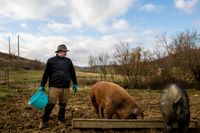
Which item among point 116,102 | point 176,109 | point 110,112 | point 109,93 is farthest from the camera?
point 109,93

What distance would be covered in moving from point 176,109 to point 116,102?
1.96 metres

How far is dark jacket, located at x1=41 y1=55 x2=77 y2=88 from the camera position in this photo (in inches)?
359

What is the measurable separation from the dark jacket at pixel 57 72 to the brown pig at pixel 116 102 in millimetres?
1093

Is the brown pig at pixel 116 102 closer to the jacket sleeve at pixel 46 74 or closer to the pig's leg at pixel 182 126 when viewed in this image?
the pig's leg at pixel 182 126

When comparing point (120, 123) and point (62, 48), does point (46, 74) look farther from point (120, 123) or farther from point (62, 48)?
point (120, 123)

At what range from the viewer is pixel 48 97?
29.9ft

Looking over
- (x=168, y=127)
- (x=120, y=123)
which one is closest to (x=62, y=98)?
(x=120, y=123)

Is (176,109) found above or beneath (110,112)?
above

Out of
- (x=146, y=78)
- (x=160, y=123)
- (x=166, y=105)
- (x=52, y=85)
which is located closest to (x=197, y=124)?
(x=160, y=123)

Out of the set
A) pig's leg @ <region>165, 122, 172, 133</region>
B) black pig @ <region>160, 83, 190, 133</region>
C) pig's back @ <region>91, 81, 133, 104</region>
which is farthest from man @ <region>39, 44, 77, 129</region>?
pig's leg @ <region>165, 122, 172, 133</region>

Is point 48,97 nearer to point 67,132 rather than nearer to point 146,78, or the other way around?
point 67,132

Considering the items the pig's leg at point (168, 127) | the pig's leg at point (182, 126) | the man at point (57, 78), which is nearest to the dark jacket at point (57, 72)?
the man at point (57, 78)

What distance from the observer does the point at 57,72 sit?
9172 millimetres

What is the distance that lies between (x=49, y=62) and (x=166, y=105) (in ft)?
11.3
